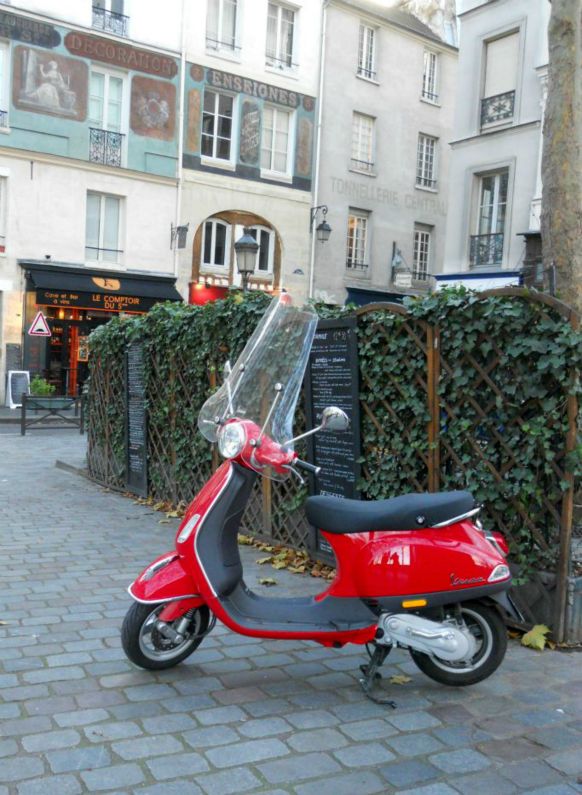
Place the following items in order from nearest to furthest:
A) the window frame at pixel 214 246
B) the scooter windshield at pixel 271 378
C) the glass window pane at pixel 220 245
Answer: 1. the scooter windshield at pixel 271 378
2. the window frame at pixel 214 246
3. the glass window pane at pixel 220 245

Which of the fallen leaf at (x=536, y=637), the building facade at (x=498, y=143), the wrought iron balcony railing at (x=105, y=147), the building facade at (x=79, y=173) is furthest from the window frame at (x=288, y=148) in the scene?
the fallen leaf at (x=536, y=637)

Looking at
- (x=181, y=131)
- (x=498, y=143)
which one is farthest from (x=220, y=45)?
(x=498, y=143)

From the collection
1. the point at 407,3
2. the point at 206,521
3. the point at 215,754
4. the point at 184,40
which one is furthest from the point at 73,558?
the point at 407,3

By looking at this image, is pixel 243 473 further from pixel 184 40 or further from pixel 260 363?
pixel 184 40

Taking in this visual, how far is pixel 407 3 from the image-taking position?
2944 cm

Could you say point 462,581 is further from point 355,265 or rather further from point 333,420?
point 355,265

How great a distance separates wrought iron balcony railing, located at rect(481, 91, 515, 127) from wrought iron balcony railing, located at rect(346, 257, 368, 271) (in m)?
8.82

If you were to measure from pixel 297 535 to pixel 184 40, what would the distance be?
21.0m

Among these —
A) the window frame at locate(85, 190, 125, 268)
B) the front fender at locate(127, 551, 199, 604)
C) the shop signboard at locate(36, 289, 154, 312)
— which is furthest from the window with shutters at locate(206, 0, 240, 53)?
the front fender at locate(127, 551, 199, 604)

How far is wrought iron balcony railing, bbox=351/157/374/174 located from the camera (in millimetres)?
27516

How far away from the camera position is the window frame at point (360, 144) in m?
27.5

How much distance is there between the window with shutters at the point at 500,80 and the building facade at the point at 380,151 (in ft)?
26.2

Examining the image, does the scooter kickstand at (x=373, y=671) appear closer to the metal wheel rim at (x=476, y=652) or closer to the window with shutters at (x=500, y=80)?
the metal wheel rim at (x=476, y=652)

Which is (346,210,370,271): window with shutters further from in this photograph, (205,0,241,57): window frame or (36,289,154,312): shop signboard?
(36,289,154,312): shop signboard
